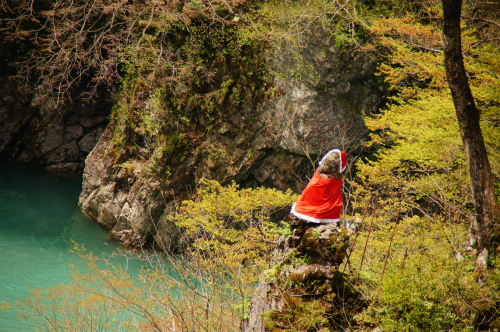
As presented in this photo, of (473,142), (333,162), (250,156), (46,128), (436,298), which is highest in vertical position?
(473,142)

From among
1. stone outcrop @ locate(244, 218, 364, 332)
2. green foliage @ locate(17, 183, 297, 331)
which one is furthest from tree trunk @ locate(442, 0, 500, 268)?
green foliage @ locate(17, 183, 297, 331)

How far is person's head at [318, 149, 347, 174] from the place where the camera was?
5.26 meters

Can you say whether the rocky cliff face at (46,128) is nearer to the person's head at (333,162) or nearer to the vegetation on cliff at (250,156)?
the vegetation on cliff at (250,156)

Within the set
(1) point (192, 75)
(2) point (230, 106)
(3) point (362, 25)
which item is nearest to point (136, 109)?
(1) point (192, 75)

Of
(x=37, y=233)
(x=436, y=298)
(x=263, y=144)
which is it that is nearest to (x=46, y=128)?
(x=37, y=233)

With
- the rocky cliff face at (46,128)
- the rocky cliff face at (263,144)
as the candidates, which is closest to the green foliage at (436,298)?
the rocky cliff face at (263,144)

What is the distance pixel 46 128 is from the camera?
1873 centimetres

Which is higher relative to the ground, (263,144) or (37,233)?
(263,144)

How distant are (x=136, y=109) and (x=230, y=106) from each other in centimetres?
388

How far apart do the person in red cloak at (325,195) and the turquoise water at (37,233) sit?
7.71m

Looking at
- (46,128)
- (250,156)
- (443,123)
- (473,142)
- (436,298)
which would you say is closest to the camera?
(436,298)

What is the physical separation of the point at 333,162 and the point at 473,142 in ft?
5.97

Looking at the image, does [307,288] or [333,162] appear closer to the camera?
[307,288]

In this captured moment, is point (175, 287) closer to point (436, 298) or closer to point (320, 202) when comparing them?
point (320, 202)
